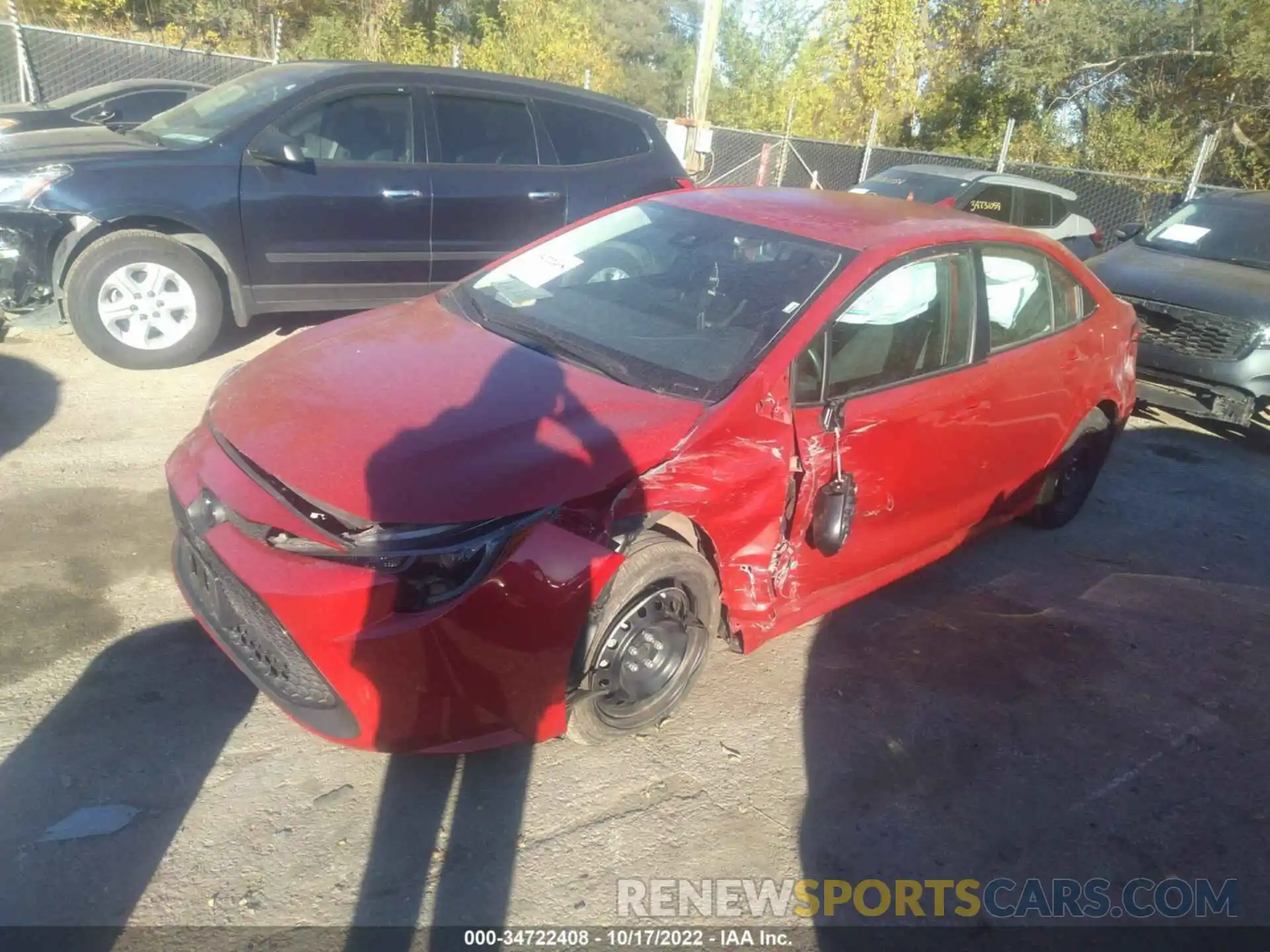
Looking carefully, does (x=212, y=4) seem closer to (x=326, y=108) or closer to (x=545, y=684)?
(x=326, y=108)

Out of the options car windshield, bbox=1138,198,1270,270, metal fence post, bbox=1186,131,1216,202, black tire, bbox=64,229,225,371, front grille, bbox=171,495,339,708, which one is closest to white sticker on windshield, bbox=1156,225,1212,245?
car windshield, bbox=1138,198,1270,270

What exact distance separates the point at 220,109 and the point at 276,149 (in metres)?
0.79

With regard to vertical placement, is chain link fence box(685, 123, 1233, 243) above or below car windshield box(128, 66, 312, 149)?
below

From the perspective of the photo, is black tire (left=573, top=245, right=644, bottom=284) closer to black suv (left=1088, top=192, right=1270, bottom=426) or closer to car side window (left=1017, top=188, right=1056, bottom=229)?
black suv (left=1088, top=192, right=1270, bottom=426)

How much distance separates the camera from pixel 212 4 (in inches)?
891

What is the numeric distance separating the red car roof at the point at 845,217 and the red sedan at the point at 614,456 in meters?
0.02

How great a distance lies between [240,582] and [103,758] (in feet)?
2.48

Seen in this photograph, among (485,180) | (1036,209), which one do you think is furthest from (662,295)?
(1036,209)

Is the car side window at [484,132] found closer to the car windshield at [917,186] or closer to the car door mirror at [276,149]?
the car door mirror at [276,149]

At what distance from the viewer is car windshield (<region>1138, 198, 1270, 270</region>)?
7.91 m

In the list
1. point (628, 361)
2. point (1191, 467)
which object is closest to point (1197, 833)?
point (628, 361)

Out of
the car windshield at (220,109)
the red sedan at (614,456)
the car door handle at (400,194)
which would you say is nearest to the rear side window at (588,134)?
the car door handle at (400,194)

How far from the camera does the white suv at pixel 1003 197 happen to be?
11.4m

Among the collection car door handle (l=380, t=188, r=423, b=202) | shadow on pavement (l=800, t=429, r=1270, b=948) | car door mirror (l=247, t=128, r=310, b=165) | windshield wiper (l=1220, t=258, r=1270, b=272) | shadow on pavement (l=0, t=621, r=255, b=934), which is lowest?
shadow on pavement (l=800, t=429, r=1270, b=948)
